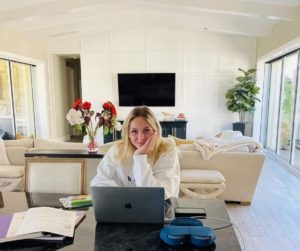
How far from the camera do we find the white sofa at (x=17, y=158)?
3.06 m

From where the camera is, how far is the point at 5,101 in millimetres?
5465

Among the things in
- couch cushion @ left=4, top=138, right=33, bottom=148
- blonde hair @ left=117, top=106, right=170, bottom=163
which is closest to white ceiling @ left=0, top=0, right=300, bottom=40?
couch cushion @ left=4, top=138, right=33, bottom=148

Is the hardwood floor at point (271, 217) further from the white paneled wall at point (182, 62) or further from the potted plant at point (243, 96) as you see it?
the white paneled wall at point (182, 62)

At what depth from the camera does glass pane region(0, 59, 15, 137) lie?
5.36 m

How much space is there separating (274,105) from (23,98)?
601 cm

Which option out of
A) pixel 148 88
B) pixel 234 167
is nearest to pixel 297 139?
pixel 234 167

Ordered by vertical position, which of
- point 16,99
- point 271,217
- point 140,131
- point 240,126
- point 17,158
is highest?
point 16,99

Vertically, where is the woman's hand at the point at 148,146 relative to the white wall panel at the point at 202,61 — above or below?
below

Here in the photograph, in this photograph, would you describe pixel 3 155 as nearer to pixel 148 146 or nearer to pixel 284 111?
pixel 148 146

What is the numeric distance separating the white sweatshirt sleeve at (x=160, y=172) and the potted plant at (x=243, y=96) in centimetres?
459

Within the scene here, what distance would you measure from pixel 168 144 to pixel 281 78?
464 centimetres

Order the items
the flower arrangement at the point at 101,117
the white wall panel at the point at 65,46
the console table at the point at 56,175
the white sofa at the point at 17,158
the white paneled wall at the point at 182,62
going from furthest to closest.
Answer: the white wall panel at the point at 65,46 < the white paneled wall at the point at 182,62 < the white sofa at the point at 17,158 < the flower arrangement at the point at 101,117 < the console table at the point at 56,175

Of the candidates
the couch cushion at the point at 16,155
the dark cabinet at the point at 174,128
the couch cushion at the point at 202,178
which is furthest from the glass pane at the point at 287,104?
the couch cushion at the point at 16,155

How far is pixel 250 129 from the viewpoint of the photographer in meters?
6.14
